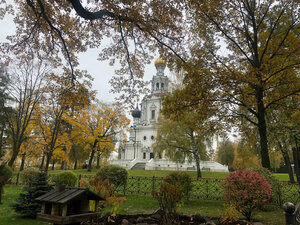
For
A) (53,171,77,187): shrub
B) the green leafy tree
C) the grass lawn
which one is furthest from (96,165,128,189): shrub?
the green leafy tree

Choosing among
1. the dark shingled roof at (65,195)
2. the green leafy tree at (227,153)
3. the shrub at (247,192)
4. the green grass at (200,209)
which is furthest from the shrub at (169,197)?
the green leafy tree at (227,153)

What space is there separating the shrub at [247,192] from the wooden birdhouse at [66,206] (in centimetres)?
440

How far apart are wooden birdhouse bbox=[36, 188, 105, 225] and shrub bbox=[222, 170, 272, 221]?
4.40m

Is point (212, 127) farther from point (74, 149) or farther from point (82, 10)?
point (74, 149)

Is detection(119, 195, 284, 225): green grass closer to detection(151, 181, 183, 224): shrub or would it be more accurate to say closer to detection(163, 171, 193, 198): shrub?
detection(163, 171, 193, 198): shrub

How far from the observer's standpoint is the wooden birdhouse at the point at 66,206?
477 centimetres

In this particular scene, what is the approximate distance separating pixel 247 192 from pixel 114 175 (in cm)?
802

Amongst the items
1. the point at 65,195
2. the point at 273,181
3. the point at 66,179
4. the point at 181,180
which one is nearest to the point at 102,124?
the point at 66,179

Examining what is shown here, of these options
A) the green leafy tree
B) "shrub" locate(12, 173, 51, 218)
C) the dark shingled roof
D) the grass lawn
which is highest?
the green leafy tree

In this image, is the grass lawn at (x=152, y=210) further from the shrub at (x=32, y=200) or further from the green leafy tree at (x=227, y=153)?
the green leafy tree at (x=227, y=153)

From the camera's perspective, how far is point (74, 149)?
37781 millimetres

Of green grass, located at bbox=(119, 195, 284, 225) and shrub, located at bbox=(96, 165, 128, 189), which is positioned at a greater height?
Result: shrub, located at bbox=(96, 165, 128, 189)

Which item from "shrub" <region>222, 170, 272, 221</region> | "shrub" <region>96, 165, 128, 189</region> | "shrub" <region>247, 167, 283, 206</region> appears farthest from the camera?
"shrub" <region>96, 165, 128, 189</region>

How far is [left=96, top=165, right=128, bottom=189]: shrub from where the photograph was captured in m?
13.0
